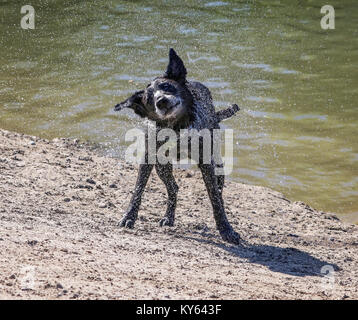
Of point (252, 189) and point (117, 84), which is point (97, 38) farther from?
point (252, 189)

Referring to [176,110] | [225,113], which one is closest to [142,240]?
[176,110]

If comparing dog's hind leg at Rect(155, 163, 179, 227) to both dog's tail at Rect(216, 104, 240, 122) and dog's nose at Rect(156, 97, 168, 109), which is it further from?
dog's nose at Rect(156, 97, 168, 109)

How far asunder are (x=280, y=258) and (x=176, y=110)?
1.75 m

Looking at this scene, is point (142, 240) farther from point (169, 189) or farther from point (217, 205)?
point (169, 189)

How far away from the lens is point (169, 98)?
6.38 metres

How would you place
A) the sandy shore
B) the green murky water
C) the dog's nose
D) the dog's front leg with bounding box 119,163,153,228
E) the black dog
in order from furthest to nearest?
the green murky water, the dog's front leg with bounding box 119,163,153,228, the black dog, the dog's nose, the sandy shore

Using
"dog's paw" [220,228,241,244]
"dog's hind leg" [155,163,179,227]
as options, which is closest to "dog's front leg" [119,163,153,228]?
"dog's hind leg" [155,163,179,227]

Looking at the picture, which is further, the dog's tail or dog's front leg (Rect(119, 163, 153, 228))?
the dog's tail

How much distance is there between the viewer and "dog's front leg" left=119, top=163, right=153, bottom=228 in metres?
6.93

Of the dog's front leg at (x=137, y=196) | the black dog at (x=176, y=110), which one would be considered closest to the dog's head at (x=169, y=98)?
the black dog at (x=176, y=110)

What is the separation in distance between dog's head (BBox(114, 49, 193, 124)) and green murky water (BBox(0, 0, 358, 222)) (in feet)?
11.4

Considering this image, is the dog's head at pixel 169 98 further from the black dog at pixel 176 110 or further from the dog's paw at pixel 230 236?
the dog's paw at pixel 230 236

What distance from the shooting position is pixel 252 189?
30.4 ft
